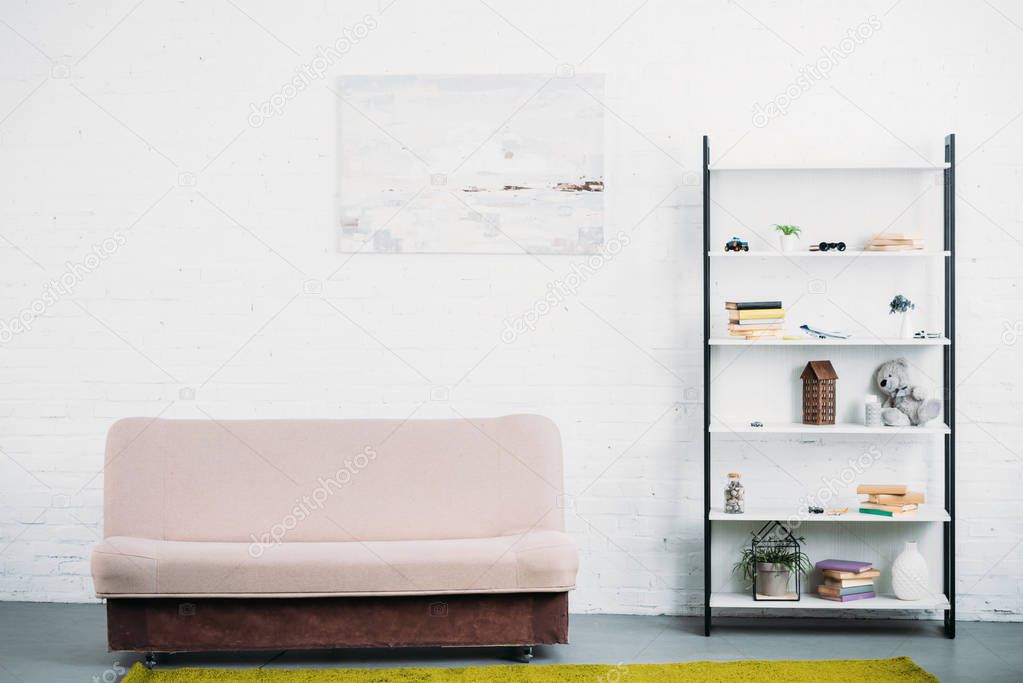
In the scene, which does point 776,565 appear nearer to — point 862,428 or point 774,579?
point 774,579

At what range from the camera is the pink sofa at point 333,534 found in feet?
Result: 10.8

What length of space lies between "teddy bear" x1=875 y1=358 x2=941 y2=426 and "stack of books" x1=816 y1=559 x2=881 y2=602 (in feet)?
1.99

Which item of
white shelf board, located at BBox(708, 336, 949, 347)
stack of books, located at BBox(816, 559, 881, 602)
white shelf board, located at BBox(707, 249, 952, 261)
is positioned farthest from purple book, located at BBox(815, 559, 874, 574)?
white shelf board, located at BBox(707, 249, 952, 261)

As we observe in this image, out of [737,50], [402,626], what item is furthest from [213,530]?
[737,50]

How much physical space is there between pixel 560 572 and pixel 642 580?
0.96m

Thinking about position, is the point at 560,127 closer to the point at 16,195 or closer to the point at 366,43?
the point at 366,43

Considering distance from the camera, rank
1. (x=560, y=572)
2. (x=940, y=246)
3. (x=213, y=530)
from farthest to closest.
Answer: (x=940, y=246), (x=213, y=530), (x=560, y=572)

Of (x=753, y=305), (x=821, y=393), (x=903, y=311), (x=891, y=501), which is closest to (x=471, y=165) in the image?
(x=753, y=305)

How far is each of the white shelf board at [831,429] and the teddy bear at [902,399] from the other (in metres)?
0.05

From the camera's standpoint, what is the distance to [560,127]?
4.15 meters

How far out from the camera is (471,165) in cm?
417

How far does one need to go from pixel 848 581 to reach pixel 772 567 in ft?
1.03

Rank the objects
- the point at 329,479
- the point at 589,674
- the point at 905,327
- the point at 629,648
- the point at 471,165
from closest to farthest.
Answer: the point at 589,674, the point at 629,648, the point at 329,479, the point at 905,327, the point at 471,165

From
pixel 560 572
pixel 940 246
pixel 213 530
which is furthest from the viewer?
pixel 940 246
